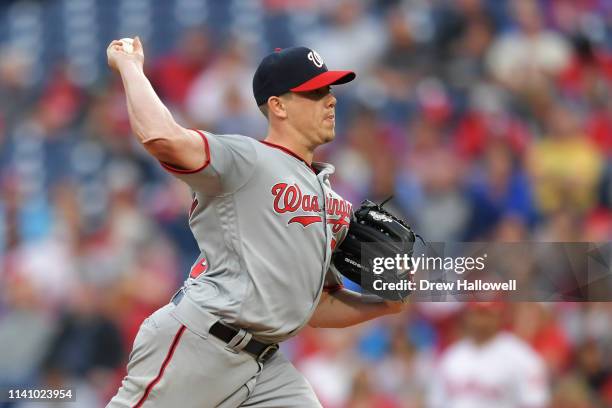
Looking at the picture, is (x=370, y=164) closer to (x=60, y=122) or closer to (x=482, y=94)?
(x=482, y=94)

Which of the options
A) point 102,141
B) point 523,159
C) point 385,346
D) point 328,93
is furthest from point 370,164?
point 328,93

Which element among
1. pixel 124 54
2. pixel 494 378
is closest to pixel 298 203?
pixel 124 54

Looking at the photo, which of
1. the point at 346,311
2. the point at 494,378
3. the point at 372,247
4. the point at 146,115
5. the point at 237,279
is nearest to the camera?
the point at 146,115

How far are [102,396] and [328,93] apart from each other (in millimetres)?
3630

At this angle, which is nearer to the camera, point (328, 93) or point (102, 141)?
point (328, 93)

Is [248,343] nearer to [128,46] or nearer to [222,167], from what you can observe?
[222,167]

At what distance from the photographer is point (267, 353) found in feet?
10.9

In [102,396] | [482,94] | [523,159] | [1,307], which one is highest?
[482,94]

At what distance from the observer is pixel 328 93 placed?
3486mm

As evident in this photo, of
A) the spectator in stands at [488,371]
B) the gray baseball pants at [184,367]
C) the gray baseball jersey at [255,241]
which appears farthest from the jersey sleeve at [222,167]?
the spectator in stands at [488,371]

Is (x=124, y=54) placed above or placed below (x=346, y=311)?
above

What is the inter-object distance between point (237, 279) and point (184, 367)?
0.32m

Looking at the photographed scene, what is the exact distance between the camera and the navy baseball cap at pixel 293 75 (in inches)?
133

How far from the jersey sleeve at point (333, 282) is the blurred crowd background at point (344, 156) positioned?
91.7 inches
